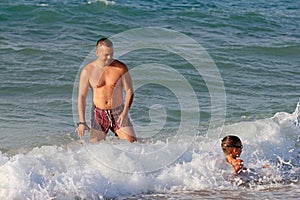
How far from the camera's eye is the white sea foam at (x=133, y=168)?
6481mm

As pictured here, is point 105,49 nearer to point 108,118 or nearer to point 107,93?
point 107,93

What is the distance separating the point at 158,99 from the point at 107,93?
349 centimetres

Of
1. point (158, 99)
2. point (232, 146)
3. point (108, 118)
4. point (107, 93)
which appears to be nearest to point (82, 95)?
point (107, 93)

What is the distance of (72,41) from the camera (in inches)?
585

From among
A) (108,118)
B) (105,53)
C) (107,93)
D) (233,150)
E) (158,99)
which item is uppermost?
(105,53)

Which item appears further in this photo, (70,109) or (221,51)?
(221,51)

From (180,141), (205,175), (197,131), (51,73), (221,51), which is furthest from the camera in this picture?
(221,51)

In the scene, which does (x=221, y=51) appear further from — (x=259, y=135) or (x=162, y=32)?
(x=259, y=135)

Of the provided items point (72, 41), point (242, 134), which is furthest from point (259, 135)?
point (72, 41)

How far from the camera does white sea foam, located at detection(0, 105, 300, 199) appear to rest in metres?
6.48

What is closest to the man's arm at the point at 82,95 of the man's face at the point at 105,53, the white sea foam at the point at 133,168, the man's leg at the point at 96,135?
the man's face at the point at 105,53

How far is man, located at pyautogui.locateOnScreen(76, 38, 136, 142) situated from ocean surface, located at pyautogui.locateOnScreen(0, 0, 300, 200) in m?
0.30

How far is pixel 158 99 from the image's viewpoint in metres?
10.7

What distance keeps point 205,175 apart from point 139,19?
1106 centimetres
